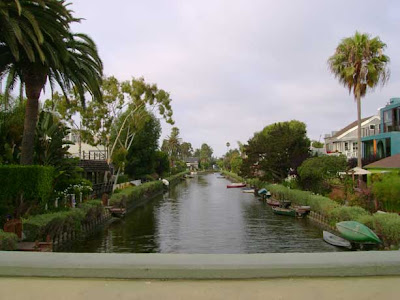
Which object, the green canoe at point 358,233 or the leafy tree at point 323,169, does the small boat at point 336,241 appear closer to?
the green canoe at point 358,233

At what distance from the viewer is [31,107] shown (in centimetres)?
1914

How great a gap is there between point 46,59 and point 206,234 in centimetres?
1458

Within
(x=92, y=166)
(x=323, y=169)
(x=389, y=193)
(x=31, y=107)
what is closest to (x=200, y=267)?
(x=31, y=107)

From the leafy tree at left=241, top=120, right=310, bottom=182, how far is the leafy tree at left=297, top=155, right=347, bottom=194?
5.95 metres

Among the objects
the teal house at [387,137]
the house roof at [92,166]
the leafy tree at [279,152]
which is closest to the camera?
the house roof at [92,166]

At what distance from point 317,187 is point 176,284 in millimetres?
34444

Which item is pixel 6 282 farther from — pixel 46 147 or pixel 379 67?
pixel 379 67

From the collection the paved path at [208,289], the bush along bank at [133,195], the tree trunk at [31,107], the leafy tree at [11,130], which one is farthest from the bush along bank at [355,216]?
the leafy tree at [11,130]

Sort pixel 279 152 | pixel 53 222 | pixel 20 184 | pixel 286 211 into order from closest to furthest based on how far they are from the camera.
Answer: pixel 20 184
pixel 53 222
pixel 286 211
pixel 279 152

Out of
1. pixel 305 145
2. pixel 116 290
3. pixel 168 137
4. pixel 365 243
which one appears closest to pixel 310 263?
pixel 116 290

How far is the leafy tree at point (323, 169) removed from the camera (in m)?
33.7

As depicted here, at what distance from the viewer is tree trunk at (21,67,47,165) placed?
18.8m

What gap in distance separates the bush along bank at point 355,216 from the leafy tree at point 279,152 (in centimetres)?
879

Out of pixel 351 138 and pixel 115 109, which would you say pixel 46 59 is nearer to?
pixel 115 109
